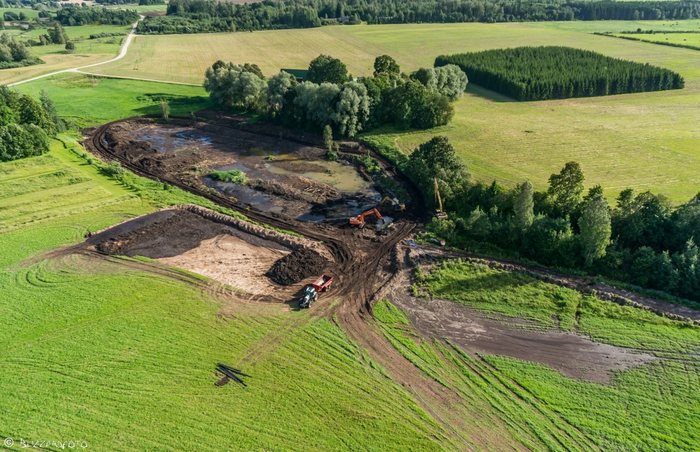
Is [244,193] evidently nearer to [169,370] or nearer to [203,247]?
[203,247]

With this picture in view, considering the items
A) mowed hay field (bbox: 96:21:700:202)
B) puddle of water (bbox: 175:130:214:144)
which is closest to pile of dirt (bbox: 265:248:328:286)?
mowed hay field (bbox: 96:21:700:202)

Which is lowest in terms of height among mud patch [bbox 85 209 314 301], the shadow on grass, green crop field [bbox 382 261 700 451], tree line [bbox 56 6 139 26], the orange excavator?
green crop field [bbox 382 261 700 451]

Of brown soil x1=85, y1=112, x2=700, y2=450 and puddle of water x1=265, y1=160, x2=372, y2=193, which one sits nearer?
brown soil x1=85, y1=112, x2=700, y2=450

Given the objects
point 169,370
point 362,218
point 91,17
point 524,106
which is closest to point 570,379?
point 362,218

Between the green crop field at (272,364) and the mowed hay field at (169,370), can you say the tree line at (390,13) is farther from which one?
the mowed hay field at (169,370)

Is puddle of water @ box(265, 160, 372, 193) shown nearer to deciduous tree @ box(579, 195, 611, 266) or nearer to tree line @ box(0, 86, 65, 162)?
deciduous tree @ box(579, 195, 611, 266)

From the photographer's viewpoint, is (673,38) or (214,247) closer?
(214,247)

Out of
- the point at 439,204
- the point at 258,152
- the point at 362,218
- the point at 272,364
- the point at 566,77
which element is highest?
the point at 566,77
